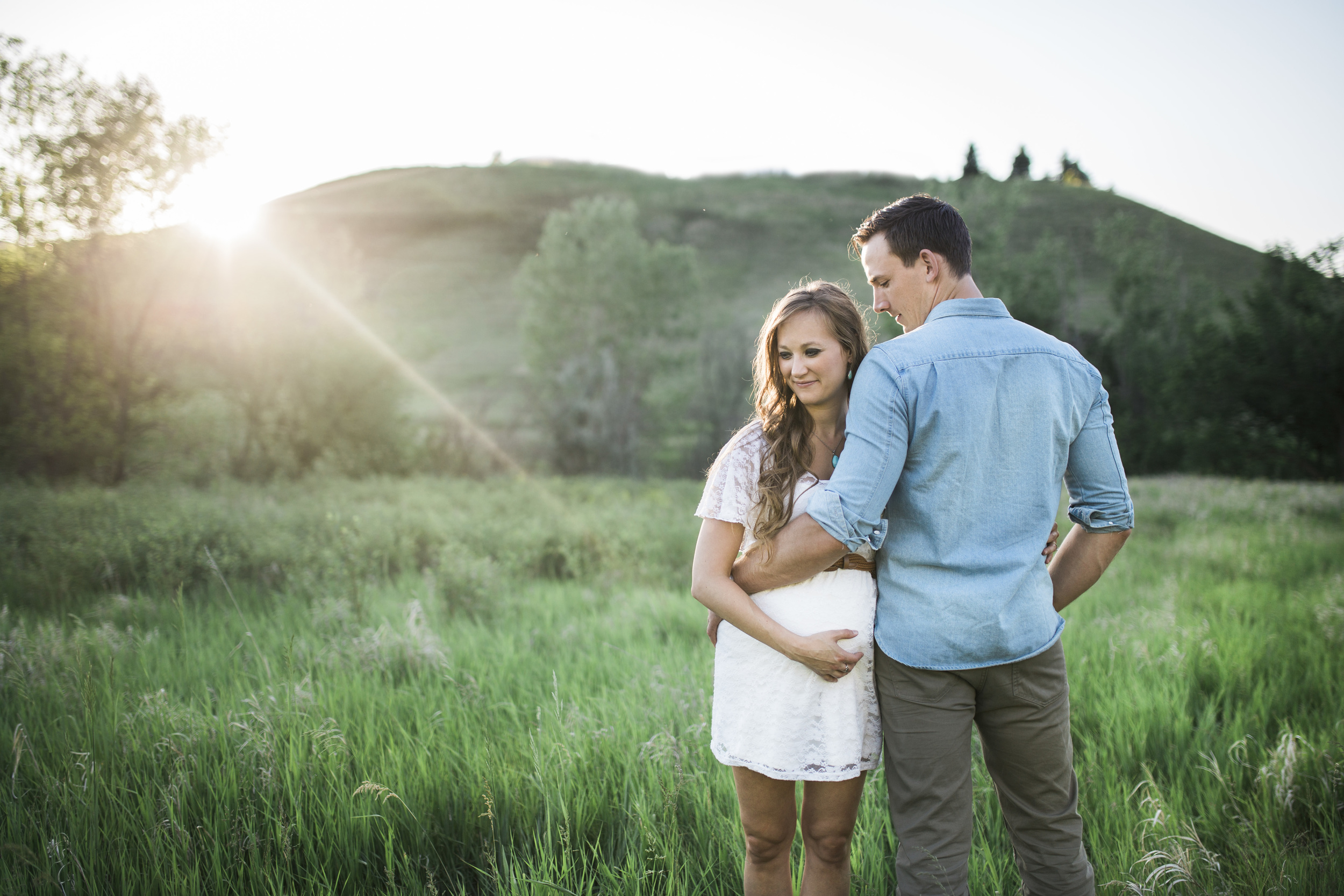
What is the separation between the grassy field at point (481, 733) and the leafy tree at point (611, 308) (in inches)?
795

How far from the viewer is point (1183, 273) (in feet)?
206

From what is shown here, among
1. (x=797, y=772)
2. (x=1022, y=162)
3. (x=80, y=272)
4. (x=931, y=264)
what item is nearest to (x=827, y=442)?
(x=931, y=264)

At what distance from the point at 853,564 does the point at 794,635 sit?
1.05 ft

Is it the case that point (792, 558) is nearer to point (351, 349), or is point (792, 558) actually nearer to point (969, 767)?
point (969, 767)

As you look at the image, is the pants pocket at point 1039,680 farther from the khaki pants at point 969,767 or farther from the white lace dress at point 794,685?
the white lace dress at point 794,685

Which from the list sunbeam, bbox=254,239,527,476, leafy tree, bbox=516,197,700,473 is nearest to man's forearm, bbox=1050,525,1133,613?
sunbeam, bbox=254,239,527,476

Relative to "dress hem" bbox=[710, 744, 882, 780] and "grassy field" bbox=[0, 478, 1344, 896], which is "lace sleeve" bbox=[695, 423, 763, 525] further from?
"grassy field" bbox=[0, 478, 1344, 896]

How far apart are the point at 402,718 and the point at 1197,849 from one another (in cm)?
376

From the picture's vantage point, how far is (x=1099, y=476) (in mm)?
2160

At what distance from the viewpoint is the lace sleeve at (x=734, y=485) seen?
7.17 feet

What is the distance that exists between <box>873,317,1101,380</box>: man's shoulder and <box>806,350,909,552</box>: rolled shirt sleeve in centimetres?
6

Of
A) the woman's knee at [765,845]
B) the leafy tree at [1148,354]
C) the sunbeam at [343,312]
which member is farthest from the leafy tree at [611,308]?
the woman's knee at [765,845]

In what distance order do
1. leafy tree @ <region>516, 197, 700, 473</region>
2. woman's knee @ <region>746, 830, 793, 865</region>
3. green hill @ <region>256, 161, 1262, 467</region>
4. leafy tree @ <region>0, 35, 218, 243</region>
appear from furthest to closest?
green hill @ <region>256, 161, 1262, 467</region>, leafy tree @ <region>516, 197, 700, 473</region>, leafy tree @ <region>0, 35, 218, 243</region>, woman's knee @ <region>746, 830, 793, 865</region>

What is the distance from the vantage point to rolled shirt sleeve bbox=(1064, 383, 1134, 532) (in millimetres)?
2135
